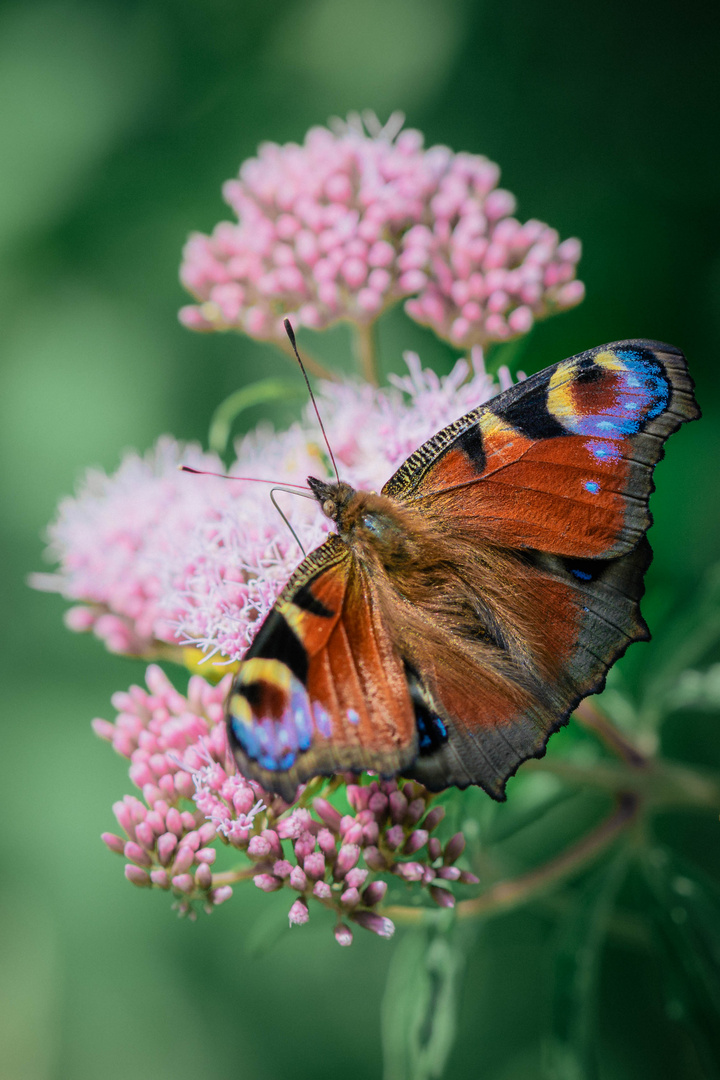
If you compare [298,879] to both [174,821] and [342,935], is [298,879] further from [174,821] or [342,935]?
[174,821]

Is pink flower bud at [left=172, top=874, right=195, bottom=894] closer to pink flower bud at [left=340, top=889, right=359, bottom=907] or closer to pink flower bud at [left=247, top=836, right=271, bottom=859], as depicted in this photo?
pink flower bud at [left=247, top=836, right=271, bottom=859]

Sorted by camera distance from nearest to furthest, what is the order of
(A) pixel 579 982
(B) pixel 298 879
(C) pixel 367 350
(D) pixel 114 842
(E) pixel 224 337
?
1. (B) pixel 298 879
2. (D) pixel 114 842
3. (A) pixel 579 982
4. (C) pixel 367 350
5. (E) pixel 224 337

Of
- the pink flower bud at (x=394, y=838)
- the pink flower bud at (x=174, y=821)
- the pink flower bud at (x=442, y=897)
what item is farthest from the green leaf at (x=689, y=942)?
the pink flower bud at (x=174, y=821)

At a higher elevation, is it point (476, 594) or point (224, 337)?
point (224, 337)

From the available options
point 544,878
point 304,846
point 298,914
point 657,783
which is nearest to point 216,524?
point 304,846

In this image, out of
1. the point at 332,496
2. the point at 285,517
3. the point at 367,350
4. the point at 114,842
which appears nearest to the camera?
the point at 114,842

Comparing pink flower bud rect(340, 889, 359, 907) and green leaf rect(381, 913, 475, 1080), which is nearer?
pink flower bud rect(340, 889, 359, 907)

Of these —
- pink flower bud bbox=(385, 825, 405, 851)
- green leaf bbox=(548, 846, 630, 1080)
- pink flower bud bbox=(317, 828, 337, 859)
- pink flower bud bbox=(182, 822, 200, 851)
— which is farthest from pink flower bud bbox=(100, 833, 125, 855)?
green leaf bbox=(548, 846, 630, 1080)
